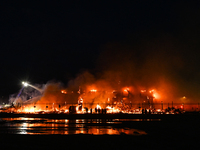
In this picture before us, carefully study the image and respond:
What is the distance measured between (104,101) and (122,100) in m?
5.88

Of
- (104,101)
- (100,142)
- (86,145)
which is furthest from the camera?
(104,101)

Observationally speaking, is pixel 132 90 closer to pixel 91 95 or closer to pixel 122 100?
pixel 122 100

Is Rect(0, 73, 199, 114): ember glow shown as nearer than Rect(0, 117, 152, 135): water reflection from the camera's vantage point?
No

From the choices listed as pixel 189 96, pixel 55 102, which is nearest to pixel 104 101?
pixel 55 102

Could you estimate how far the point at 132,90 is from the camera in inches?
2763

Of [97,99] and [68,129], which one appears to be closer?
[68,129]

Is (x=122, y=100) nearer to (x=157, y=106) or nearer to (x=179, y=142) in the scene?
(x=157, y=106)

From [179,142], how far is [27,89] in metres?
72.8

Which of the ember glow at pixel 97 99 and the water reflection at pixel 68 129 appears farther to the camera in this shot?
the ember glow at pixel 97 99

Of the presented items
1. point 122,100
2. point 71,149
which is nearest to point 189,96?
point 122,100

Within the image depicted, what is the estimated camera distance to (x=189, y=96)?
226 ft

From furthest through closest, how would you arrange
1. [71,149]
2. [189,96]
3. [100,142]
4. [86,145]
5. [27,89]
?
[27,89], [189,96], [100,142], [86,145], [71,149]

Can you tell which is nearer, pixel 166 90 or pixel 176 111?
pixel 176 111

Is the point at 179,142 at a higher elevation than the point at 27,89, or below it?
below
